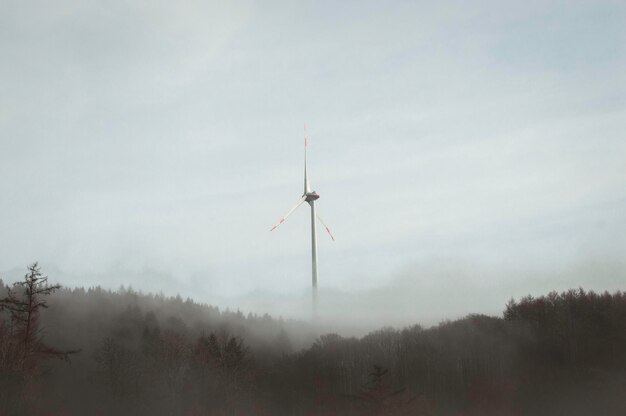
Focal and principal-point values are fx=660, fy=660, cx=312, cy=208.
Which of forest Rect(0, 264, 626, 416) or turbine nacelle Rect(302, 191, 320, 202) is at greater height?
turbine nacelle Rect(302, 191, 320, 202)

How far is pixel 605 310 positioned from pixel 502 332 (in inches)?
1021

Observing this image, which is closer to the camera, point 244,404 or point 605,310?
point 244,404

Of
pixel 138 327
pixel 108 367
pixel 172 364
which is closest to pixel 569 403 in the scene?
pixel 172 364

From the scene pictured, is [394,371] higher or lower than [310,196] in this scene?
lower

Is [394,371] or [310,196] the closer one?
[310,196]

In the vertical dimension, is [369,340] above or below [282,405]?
above

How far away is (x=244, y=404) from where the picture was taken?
124 m

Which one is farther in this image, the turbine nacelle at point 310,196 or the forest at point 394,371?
the turbine nacelle at point 310,196

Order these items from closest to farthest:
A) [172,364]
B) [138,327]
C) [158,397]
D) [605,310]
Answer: [158,397] < [172,364] < [605,310] < [138,327]

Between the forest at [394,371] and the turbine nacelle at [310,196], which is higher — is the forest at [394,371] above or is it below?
below

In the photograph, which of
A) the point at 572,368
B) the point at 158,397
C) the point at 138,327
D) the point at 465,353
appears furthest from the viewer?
the point at 138,327

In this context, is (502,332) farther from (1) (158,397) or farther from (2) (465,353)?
(1) (158,397)

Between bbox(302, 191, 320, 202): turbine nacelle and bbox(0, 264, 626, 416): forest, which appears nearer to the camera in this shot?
bbox(0, 264, 626, 416): forest

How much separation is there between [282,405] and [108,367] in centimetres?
4429
